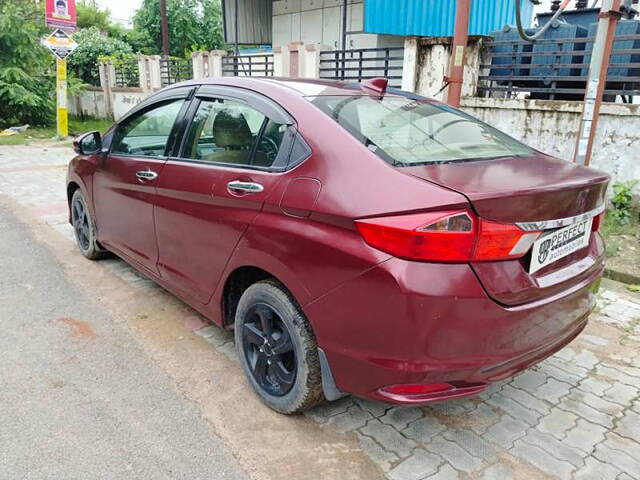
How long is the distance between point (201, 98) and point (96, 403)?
1799 millimetres

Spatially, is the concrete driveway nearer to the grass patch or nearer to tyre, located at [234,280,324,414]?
tyre, located at [234,280,324,414]

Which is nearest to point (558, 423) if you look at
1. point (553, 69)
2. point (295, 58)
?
point (553, 69)

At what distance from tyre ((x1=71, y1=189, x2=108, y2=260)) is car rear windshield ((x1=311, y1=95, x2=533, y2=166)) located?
2.81 m

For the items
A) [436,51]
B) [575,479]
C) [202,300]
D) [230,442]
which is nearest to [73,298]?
[202,300]

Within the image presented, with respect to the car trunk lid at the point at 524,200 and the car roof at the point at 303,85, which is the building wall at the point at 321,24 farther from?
the car trunk lid at the point at 524,200

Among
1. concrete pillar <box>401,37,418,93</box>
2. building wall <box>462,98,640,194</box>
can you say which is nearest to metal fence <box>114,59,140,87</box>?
concrete pillar <box>401,37,418,93</box>

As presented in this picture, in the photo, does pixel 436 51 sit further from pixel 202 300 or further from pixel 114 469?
pixel 114 469

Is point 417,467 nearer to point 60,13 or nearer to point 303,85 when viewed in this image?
point 303,85

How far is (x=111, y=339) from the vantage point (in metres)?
3.31

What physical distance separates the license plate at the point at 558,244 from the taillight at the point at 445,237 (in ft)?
0.53

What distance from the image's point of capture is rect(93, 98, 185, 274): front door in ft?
10.9

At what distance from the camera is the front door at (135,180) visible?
3.34 metres

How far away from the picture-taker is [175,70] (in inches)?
617

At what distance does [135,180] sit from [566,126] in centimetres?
484
